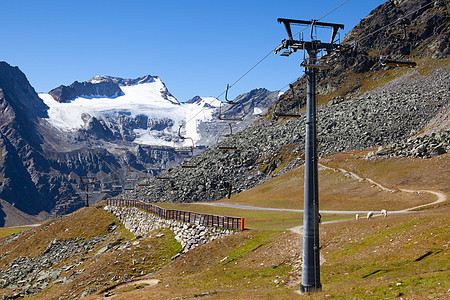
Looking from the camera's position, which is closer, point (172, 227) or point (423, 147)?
point (172, 227)

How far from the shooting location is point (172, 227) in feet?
210

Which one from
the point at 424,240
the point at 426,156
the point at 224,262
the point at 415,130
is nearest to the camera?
the point at 424,240

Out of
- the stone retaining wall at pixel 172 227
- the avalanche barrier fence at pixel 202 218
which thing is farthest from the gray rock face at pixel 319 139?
the avalanche barrier fence at pixel 202 218

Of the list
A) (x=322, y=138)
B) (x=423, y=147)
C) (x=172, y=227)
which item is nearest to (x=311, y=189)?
(x=172, y=227)

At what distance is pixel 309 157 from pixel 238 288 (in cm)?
1185

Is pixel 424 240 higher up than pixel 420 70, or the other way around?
pixel 420 70

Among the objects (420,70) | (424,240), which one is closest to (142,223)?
(424,240)

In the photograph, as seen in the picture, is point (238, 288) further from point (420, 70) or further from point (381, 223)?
point (420, 70)

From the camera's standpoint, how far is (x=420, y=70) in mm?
182375

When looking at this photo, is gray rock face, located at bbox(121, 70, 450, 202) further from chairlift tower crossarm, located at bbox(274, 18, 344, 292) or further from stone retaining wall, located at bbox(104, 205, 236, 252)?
chairlift tower crossarm, located at bbox(274, 18, 344, 292)

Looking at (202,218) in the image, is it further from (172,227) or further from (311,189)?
(311,189)

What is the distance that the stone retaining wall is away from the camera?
52459mm

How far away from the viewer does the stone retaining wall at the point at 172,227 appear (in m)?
52.5

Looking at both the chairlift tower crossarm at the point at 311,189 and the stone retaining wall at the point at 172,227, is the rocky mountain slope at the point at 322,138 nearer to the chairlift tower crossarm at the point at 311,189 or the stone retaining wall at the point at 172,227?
the stone retaining wall at the point at 172,227
